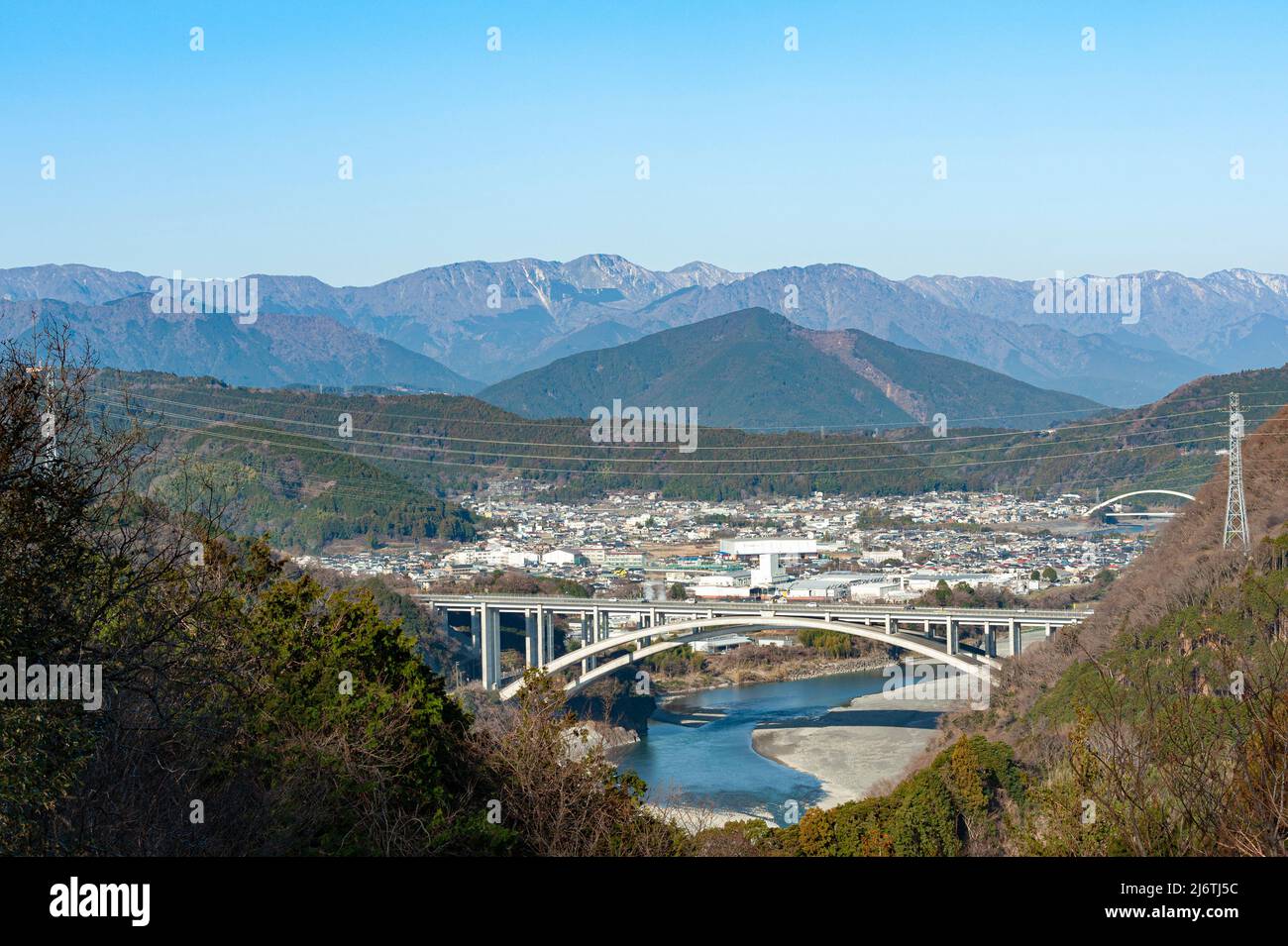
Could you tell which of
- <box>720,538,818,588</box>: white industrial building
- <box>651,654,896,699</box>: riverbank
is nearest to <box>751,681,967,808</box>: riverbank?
<box>651,654,896,699</box>: riverbank

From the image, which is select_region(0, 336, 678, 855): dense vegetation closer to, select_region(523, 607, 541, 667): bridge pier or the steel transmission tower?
the steel transmission tower

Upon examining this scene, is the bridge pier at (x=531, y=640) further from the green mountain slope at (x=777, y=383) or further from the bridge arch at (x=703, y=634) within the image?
the green mountain slope at (x=777, y=383)

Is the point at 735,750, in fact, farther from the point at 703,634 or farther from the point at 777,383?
the point at 777,383

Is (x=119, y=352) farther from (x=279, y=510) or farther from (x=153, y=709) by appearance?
(x=153, y=709)

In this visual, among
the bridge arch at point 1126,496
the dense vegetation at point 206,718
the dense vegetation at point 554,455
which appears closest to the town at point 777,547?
the bridge arch at point 1126,496
